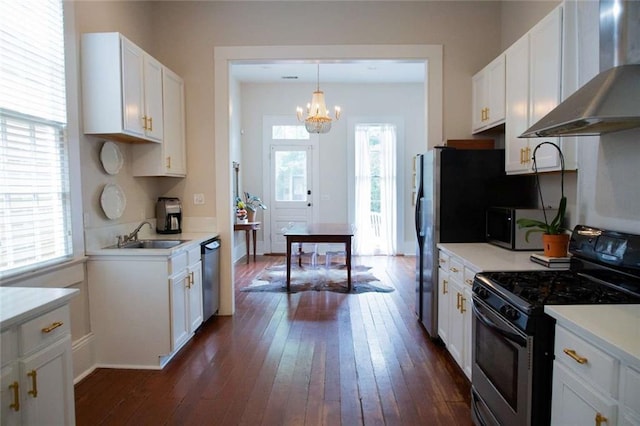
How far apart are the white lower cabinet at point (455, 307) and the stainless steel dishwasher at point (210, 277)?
2.05 metres

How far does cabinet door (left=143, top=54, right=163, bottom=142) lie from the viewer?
3107 mm

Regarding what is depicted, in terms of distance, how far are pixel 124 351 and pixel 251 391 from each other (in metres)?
1.05

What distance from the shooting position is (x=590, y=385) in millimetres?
1238

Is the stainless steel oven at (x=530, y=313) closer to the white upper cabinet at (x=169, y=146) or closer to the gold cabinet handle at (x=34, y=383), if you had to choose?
the gold cabinet handle at (x=34, y=383)

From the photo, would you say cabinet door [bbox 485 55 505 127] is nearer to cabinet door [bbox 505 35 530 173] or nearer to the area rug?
cabinet door [bbox 505 35 530 173]

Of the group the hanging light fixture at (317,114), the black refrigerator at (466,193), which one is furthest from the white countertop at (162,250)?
the hanging light fixture at (317,114)

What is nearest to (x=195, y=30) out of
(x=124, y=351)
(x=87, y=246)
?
(x=87, y=246)

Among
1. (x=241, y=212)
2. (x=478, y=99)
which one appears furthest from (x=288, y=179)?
(x=478, y=99)

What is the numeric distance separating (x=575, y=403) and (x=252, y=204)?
19.9 feet

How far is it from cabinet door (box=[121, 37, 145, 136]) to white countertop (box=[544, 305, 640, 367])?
2868 millimetres

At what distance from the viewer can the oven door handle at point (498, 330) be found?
1525mm

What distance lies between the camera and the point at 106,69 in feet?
9.04

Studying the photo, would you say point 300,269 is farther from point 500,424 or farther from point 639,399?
point 639,399

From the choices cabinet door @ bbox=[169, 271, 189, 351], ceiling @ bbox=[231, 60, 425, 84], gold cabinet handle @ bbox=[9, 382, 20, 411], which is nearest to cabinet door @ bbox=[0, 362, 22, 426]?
gold cabinet handle @ bbox=[9, 382, 20, 411]
